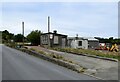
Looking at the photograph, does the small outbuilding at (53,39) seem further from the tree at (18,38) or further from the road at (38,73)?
the tree at (18,38)

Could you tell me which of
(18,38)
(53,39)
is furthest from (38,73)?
(18,38)

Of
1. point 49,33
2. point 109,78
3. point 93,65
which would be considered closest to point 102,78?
point 109,78

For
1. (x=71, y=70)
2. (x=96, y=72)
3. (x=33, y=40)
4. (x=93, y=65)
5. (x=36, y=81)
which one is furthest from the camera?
(x=33, y=40)

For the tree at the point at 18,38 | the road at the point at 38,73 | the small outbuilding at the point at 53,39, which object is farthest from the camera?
the tree at the point at 18,38

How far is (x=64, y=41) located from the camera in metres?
62.5

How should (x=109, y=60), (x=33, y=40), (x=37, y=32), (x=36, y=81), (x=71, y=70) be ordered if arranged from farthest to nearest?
(x=37, y=32), (x=33, y=40), (x=109, y=60), (x=71, y=70), (x=36, y=81)

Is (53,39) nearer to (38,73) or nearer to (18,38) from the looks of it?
(38,73)

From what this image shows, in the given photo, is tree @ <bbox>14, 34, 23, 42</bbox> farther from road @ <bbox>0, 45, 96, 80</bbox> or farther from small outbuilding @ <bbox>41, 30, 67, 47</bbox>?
road @ <bbox>0, 45, 96, 80</bbox>

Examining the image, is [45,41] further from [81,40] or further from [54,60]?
[54,60]

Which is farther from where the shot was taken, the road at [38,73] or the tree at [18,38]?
the tree at [18,38]

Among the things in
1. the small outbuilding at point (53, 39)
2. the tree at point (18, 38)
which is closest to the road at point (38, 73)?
the small outbuilding at point (53, 39)

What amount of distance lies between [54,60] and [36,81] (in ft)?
32.4

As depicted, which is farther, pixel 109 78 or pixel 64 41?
pixel 64 41

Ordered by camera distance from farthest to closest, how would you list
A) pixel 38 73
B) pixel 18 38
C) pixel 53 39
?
pixel 18 38
pixel 53 39
pixel 38 73
